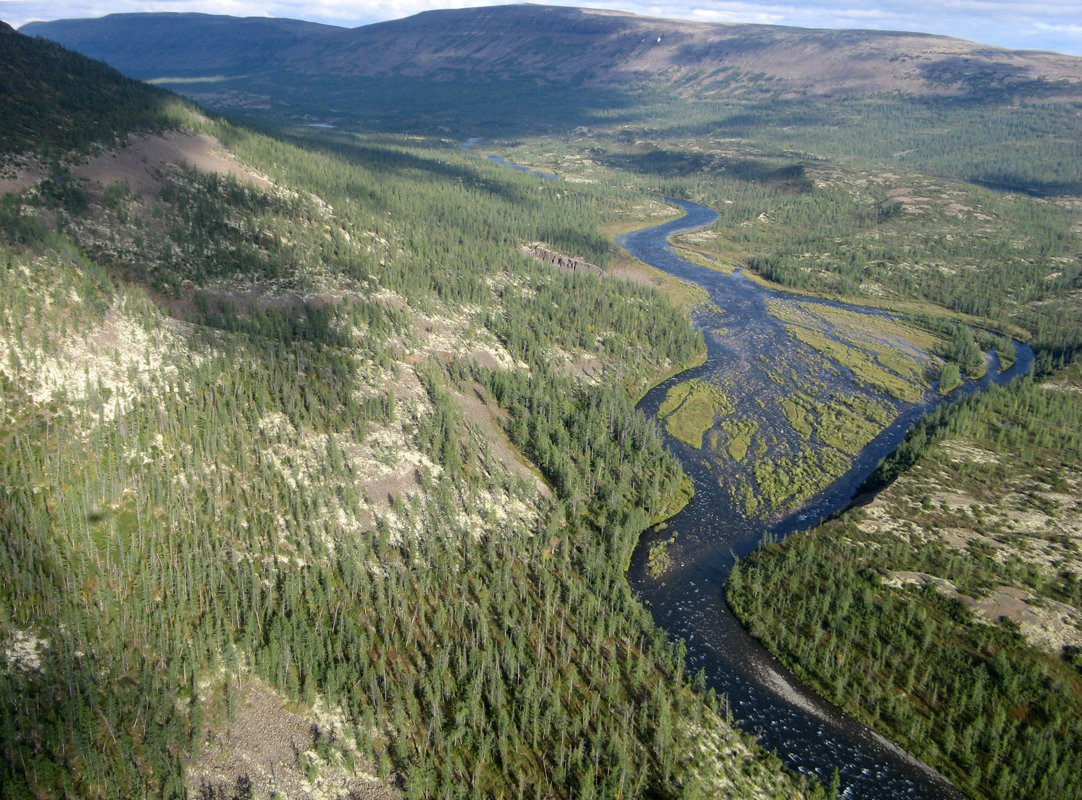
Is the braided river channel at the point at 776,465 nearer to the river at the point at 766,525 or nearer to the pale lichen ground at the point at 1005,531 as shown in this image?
the river at the point at 766,525

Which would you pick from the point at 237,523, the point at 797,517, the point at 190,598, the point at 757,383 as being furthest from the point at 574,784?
the point at 757,383

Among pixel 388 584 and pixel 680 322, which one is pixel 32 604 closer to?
pixel 388 584

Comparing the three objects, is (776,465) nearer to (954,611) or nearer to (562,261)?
(954,611)

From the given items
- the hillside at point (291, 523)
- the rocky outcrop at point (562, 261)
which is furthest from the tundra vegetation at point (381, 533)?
the rocky outcrop at point (562, 261)

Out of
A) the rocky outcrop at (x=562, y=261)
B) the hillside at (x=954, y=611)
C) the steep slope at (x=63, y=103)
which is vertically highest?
the steep slope at (x=63, y=103)


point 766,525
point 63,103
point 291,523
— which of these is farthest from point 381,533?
point 63,103

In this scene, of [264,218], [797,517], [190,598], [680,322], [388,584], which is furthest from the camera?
[680,322]

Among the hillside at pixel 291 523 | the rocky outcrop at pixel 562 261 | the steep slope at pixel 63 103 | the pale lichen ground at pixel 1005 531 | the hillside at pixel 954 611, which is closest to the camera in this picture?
the hillside at pixel 291 523
